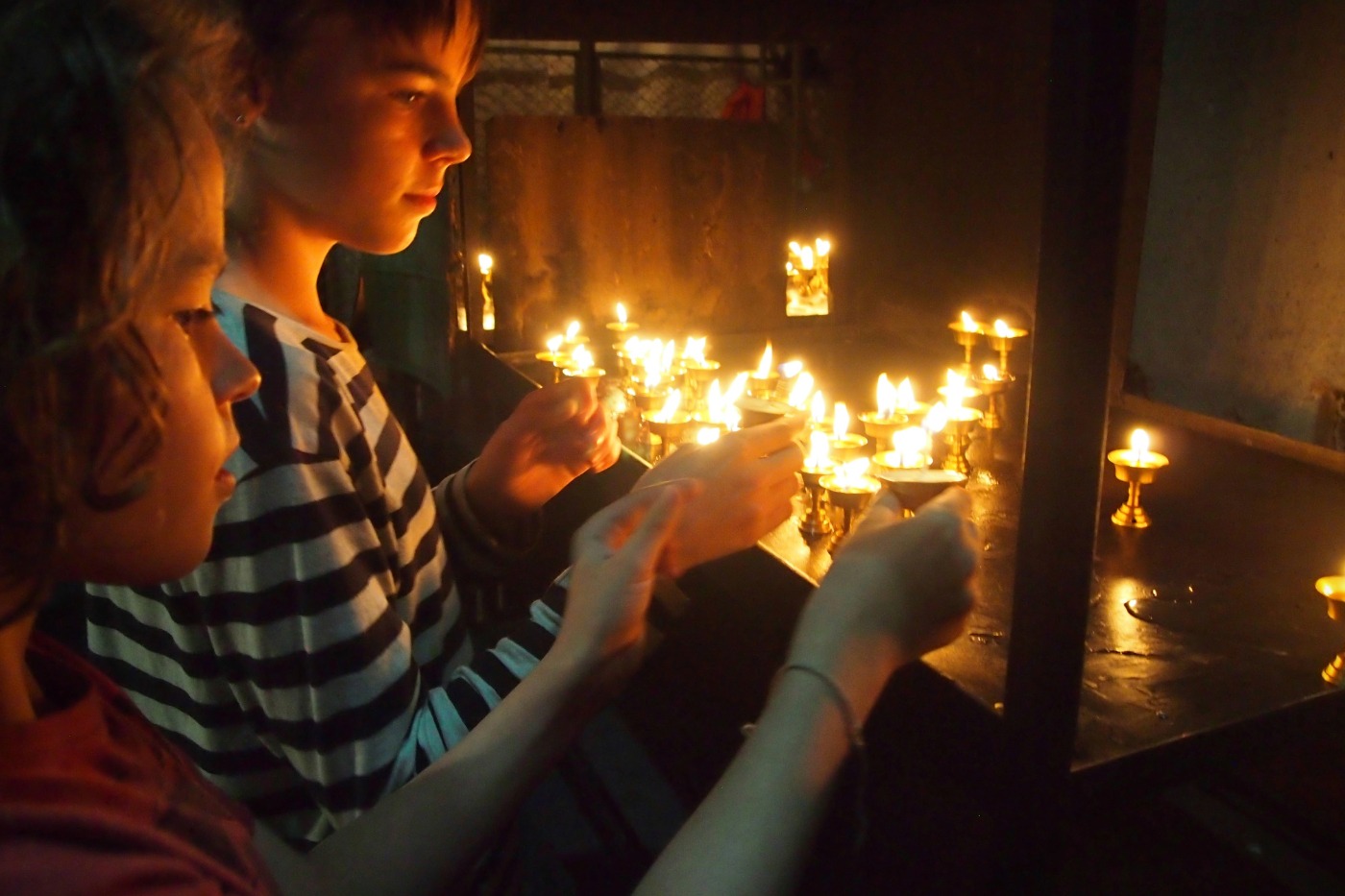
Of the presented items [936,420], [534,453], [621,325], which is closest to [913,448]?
[936,420]

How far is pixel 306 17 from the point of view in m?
1.52

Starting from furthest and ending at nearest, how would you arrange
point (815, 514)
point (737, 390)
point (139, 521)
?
point (737, 390) < point (815, 514) < point (139, 521)

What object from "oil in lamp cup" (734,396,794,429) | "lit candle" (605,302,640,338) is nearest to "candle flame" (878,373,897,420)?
"oil in lamp cup" (734,396,794,429)

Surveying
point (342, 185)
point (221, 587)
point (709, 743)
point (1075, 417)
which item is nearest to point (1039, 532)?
point (1075, 417)

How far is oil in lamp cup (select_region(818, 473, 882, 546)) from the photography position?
2.20m

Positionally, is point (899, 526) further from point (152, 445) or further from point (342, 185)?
point (342, 185)

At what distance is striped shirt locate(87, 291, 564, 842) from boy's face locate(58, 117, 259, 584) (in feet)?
1.24

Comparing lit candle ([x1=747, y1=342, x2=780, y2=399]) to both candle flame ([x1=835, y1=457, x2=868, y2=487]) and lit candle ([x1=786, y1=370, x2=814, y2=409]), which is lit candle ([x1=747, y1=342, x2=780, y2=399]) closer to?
→ lit candle ([x1=786, y1=370, x2=814, y2=409])

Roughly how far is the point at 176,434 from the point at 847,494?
1.56m

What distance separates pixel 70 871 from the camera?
702 millimetres

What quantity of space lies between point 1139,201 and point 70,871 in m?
4.24

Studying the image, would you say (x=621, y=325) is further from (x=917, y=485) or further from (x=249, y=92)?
(x=249, y=92)

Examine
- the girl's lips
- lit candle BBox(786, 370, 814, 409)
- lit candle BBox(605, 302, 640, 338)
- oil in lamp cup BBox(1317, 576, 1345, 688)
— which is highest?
the girl's lips

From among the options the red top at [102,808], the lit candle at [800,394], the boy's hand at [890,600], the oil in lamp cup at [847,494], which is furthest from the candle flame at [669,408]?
the red top at [102,808]
